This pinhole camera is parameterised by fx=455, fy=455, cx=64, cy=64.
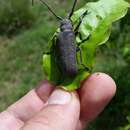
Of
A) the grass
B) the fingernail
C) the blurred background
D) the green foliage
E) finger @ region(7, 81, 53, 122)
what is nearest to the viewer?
the fingernail

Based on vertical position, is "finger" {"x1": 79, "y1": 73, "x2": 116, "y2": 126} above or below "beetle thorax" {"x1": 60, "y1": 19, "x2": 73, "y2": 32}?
below

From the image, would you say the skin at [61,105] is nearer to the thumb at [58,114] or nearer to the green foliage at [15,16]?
Result: the thumb at [58,114]

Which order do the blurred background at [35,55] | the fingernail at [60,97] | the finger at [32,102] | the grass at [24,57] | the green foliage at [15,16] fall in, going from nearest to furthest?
the fingernail at [60,97], the finger at [32,102], the blurred background at [35,55], the grass at [24,57], the green foliage at [15,16]

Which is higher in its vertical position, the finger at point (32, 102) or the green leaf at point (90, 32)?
the green leaf at point (90, 32)

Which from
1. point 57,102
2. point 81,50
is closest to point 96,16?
point 81,50

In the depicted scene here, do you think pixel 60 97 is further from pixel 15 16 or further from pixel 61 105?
pixel 15 16

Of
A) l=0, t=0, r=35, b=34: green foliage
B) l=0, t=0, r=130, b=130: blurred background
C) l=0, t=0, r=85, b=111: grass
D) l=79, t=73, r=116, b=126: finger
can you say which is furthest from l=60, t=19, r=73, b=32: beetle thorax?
l=0, t=0, r=35, b=34: green foliage

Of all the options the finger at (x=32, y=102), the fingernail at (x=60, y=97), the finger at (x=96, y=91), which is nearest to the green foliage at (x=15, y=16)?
the finger at (x=32, y=102)

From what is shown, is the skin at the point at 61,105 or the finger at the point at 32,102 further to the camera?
the finger at the point at 32,102

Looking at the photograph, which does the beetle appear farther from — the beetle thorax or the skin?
the skin
